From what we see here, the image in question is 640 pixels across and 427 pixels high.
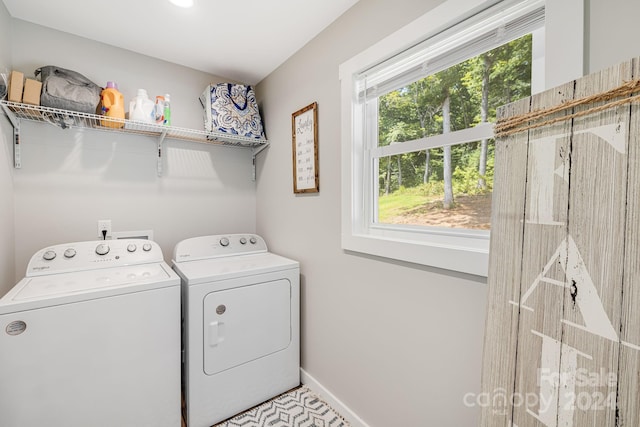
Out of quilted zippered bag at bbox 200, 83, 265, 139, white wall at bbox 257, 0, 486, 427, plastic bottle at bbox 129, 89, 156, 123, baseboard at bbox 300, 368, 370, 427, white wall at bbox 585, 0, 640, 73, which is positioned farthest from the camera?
quilted zippered bag at bbox 200, 83, 265, 139

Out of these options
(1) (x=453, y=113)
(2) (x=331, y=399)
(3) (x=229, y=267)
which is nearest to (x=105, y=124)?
(3) (x=229, y=267)

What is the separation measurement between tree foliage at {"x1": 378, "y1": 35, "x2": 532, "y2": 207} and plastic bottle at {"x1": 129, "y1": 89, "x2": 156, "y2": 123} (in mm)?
1515

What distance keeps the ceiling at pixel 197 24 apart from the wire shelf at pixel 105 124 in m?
0.57

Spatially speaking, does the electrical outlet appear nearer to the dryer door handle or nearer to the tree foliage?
the dryer door handle

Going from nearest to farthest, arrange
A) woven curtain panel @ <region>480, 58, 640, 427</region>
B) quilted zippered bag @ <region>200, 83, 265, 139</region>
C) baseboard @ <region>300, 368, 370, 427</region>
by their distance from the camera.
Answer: woven curtain panel @ <region>480, 58, 640, 427</region>
baseboard @ <region>300, 368, 370, 427</region>
quilted zippered bag @ <region>200, 83, 265, 139</region>

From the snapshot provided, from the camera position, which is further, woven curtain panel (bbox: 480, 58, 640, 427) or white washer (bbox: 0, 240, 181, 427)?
white washer (bbox: 0, 240, 181, 427)

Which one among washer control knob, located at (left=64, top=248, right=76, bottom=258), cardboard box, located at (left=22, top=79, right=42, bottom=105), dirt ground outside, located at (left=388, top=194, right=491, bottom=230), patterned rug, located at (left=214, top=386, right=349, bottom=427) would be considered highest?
cardboard box, located at (left=22, top=79, right=42, bottom=105)

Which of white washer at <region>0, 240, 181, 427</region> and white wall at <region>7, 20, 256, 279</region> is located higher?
white wall at <region>7, 20, 256, 279</region>

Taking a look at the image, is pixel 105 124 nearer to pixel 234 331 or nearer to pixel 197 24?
pixel 197 24

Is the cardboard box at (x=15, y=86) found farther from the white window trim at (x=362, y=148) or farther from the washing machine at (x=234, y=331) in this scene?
the white window trim at (x=362, y=148)

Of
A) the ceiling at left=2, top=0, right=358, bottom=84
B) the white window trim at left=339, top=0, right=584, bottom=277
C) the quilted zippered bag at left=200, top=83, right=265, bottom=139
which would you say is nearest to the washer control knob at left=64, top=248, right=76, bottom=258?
the quilted zippered bag at left=200, top=83, right=265, bottom=139

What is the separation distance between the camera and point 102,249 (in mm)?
1699

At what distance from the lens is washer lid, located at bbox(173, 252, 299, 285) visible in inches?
62.3

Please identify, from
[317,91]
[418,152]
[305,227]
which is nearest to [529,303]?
[418,152]
